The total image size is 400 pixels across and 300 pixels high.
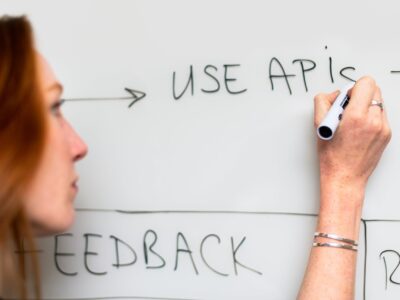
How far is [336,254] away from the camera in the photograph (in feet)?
1.99

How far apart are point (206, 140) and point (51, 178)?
0.65ft

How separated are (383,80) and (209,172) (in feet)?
0.74

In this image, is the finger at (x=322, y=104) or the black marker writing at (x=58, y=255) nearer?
the finger at (x=322, y=104)

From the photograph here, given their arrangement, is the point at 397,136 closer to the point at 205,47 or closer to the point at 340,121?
the point at 340,121

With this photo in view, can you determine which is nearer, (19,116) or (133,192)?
(19,116)

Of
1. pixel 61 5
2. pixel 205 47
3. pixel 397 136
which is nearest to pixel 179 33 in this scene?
pixel 205 47

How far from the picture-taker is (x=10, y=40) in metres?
0.55

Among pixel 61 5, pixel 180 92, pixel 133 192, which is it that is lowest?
pixel 133 192

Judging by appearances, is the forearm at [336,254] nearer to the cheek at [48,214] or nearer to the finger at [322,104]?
the finger at [322,104]

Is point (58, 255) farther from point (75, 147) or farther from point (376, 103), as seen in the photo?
point (376, 103)

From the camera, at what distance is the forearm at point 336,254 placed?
0.60 m

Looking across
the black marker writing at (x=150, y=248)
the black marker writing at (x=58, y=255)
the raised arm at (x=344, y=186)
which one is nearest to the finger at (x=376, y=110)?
the raised arm at (x=344, y=186)

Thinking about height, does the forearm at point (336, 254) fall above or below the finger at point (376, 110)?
below

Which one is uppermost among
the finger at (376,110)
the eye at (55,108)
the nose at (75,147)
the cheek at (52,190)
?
the finger at (376,110)
